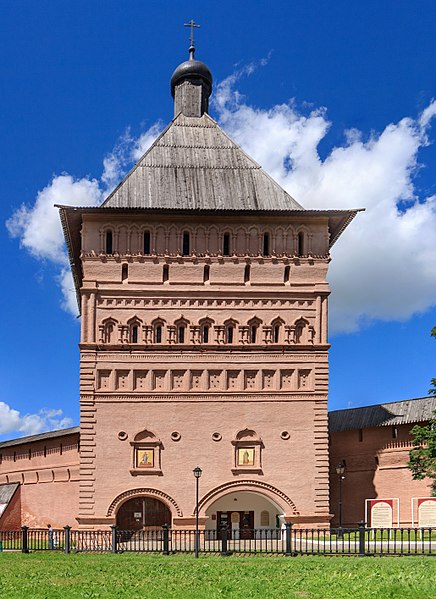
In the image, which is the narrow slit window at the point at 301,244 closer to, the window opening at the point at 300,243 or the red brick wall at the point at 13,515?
the window opening at the point at 300,243

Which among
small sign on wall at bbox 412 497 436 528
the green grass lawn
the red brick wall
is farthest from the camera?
the red brick wall

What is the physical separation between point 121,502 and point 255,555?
877 cm

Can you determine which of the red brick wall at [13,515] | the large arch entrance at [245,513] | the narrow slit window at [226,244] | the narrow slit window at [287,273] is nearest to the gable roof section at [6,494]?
the red brick wall at [13,515]

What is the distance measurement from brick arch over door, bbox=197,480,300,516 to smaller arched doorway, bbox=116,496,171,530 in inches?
81.7

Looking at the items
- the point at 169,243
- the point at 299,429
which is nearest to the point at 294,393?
the point at 299,429

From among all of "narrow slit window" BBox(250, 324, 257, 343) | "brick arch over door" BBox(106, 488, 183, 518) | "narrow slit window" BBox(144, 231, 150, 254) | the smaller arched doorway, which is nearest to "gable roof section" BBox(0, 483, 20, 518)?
the smaller arched doorway

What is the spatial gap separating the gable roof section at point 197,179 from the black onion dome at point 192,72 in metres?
4.61

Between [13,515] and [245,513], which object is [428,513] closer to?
[245,513]

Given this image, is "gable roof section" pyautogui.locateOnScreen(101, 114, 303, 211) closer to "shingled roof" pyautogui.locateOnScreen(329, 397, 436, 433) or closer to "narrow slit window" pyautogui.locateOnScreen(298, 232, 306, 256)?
"narrow slit window" pyautogui.locateOnScreen(298, 232, 306, 256)

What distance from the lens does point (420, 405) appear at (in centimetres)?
3147

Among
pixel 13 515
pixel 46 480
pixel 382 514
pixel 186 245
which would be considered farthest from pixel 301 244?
pixel 13 515

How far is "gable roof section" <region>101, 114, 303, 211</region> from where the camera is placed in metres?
31.0

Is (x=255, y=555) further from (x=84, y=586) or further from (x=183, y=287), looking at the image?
(x=183, y=287)

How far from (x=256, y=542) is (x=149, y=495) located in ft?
15.8
